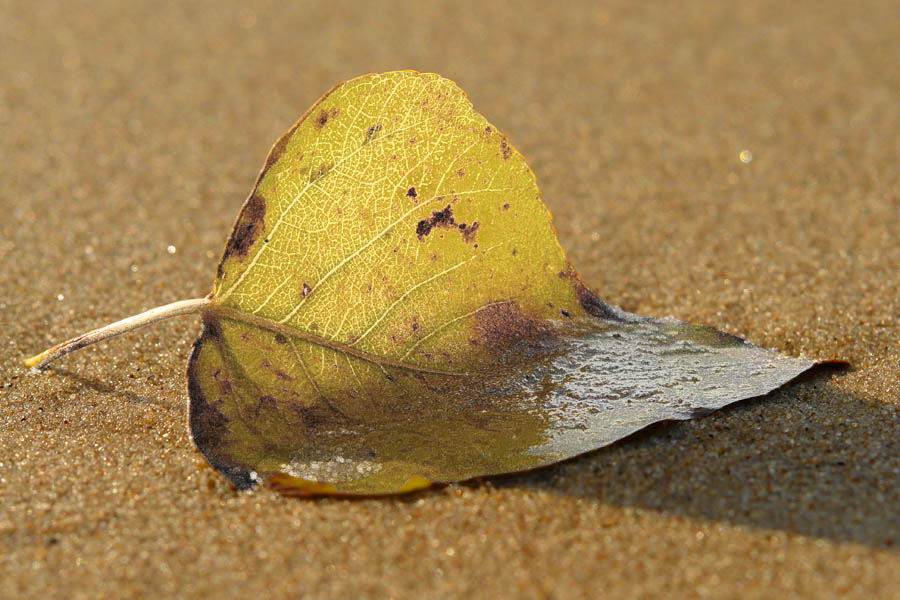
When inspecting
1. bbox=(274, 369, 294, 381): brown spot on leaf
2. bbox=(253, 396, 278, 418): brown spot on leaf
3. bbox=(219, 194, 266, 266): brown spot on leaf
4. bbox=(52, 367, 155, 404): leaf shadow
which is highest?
bbox=(219, 194, 266, 266): brown spot on leaf

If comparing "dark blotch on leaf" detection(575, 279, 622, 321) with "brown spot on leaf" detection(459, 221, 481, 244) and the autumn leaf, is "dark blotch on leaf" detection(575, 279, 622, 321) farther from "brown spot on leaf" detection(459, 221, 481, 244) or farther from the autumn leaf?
"brown spot on leaf" detection(459, 221, 481, 244)

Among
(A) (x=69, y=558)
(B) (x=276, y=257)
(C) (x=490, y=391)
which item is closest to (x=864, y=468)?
(C) (x=490, y=391)

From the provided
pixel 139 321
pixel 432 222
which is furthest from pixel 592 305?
pixel 139 321

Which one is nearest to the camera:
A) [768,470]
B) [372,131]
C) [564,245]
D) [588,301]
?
[768,470]

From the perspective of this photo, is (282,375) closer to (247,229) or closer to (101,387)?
(247,229)

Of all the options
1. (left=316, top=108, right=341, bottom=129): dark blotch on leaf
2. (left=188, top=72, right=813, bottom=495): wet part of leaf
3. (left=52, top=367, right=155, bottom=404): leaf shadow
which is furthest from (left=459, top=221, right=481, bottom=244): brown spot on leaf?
(left=52, top=367, right=155, bottom=404): leaf shadow

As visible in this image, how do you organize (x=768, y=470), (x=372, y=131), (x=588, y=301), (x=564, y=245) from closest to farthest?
1. (x=768, y=470)
2. (x=372, y=131)
3. (x=588, y=301)
4. (x=564, y=245)

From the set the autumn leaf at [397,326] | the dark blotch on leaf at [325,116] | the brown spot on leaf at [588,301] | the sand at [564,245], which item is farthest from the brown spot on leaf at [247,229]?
the brown spot on leaf at [588,301]

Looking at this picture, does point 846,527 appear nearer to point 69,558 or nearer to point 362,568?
point 362,568
